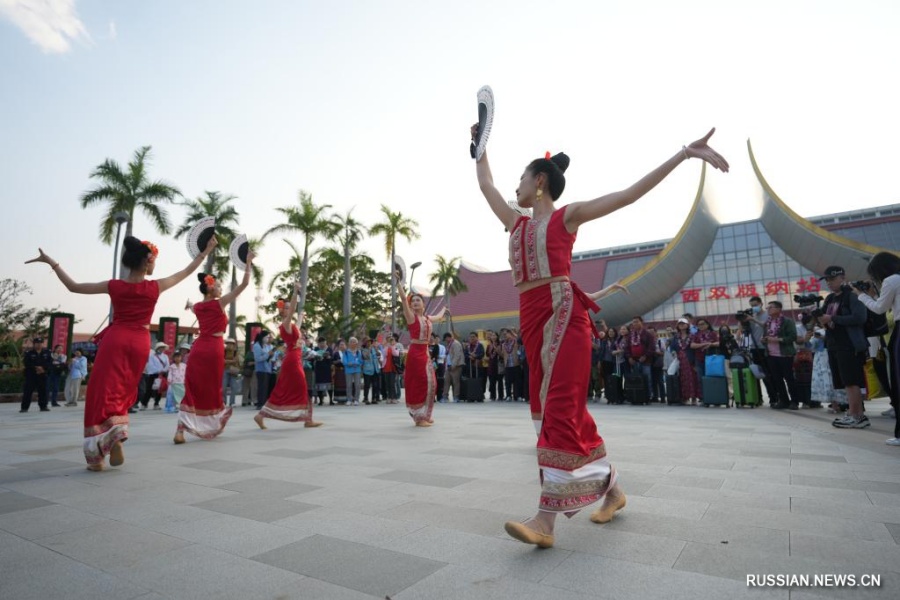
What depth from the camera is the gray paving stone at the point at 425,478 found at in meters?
3.41

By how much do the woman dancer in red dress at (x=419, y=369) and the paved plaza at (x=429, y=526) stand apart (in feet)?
7.97

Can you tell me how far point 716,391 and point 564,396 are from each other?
9.18 meters

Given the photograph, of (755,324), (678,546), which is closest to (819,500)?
(678,546)

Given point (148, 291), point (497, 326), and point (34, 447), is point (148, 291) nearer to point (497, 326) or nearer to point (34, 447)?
point (34, 447)

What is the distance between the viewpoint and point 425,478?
358 cm

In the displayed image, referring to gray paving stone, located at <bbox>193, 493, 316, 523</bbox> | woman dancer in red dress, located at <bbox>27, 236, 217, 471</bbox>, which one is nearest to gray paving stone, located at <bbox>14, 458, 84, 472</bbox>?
woman dancer in red dress, located at <bbox>27, 236, 217, 471</bbox>

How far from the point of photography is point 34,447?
5.57 m

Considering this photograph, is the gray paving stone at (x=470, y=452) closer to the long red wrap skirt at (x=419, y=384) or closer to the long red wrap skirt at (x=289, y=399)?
the long red wrap skirt at (x=419, y=384)

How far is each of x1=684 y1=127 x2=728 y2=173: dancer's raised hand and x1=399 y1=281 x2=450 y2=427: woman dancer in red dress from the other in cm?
497

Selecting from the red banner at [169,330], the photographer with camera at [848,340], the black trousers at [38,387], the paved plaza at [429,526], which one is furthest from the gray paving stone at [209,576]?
the red banner at [169,330]

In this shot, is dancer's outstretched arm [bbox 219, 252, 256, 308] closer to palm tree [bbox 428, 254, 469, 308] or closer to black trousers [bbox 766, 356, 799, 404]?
black trousers [bbox 766, 356, 799, 404]

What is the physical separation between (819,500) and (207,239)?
5.68 meters

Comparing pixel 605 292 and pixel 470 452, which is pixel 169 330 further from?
pixel 605 292

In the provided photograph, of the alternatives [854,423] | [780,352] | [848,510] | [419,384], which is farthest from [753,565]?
[780,352]
